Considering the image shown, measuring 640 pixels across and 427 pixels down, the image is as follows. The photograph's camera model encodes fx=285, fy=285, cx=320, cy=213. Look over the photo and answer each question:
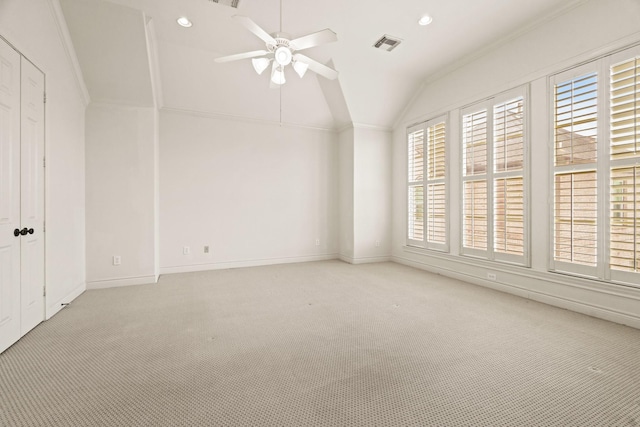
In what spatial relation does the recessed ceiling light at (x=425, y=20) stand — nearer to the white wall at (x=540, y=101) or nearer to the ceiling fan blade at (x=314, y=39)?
the white wall at (x=540, y=101)

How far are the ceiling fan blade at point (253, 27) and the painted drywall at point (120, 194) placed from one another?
2.74m

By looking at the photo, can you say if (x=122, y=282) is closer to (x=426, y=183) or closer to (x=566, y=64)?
(x=426, y=183)

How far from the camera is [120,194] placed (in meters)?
4.14

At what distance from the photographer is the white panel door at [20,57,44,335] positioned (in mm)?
2620

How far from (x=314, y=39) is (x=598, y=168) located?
318 cm

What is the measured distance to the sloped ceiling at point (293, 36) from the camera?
10.6 feet

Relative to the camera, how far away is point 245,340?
8.18ft

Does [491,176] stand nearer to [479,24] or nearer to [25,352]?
[479,24]

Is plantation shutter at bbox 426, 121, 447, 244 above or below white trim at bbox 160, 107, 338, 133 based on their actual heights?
below

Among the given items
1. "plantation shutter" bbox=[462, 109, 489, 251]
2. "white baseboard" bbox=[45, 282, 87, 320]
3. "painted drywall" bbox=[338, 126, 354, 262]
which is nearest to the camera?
"white baseboard" bbox=[45, 282, 87, 320]

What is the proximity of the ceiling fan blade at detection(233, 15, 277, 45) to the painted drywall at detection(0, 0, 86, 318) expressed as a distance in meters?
1.97

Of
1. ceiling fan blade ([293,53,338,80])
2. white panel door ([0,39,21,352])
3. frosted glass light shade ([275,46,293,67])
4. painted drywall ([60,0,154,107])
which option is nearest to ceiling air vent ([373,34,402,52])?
ceiling fan blade ([293,53,338,80])

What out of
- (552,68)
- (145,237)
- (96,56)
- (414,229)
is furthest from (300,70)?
(414,229)

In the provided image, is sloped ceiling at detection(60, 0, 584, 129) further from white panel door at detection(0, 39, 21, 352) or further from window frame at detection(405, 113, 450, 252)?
white panel door at detection(0, 39, 21, 352)
